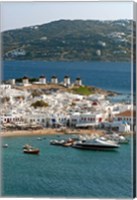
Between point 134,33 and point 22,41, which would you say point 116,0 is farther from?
point 22,41

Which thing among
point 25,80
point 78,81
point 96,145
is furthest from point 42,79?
point 96,145

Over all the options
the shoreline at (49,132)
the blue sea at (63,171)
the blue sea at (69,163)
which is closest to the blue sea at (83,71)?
the blue sea at (69,163)

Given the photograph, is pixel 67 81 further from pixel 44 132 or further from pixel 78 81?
pixel 44 132

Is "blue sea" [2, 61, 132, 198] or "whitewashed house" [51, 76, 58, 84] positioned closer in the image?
"blue sea" [2, 61, 132, 198]

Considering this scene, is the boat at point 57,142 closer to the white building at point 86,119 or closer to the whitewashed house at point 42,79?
the white building at point 86,119

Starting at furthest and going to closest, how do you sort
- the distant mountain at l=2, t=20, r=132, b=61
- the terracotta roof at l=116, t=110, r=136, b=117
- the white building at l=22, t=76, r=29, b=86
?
the white building at l=22, t=76, r=29, b=86
the distant mountain at l=2, t=20, r=132, b=61
the terracotta roof at l=116, t=110, r=136, b=117

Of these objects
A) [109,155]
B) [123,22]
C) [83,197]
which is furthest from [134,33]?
[83,197]

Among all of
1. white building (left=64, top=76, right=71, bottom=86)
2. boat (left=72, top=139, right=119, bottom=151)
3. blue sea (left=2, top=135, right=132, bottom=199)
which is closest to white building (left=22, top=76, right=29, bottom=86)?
white building (left=64, top=76, right=71, bottom=86)

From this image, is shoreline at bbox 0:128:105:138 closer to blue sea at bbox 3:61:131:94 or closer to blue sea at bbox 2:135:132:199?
blue sea at bbox 2:135:132:199
